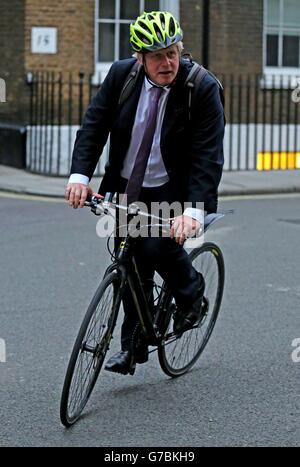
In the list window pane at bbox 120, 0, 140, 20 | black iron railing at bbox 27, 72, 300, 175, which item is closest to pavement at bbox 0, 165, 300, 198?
black iron railing at bbox 27, 72, 300, 175

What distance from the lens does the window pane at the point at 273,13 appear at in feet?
58.8

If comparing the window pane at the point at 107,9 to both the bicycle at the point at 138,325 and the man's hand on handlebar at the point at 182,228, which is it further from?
the man's hand on handlebar at the point at 182,228

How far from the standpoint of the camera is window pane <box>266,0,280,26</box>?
17.9m

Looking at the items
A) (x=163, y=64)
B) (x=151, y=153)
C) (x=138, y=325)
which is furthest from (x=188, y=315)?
(x=163, y=64)

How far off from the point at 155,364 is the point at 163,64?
6.32ft

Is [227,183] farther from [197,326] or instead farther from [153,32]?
[153,32]

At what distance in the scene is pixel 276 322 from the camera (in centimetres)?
695

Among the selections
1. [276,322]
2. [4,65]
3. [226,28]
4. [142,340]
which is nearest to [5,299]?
[276,322]

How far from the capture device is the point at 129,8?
16875 millimetres

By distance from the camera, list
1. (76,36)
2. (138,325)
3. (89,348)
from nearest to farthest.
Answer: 1. (89,348)
2. (138,325)
3. (76,36)

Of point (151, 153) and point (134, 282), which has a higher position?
point (151, 153)

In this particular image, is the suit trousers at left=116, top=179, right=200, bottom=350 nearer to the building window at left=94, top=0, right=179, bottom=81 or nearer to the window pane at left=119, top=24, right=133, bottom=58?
the building window at left=94, top=0, right=179, bottom=81

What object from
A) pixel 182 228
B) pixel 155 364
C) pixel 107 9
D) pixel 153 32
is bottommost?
pixel 155 364
